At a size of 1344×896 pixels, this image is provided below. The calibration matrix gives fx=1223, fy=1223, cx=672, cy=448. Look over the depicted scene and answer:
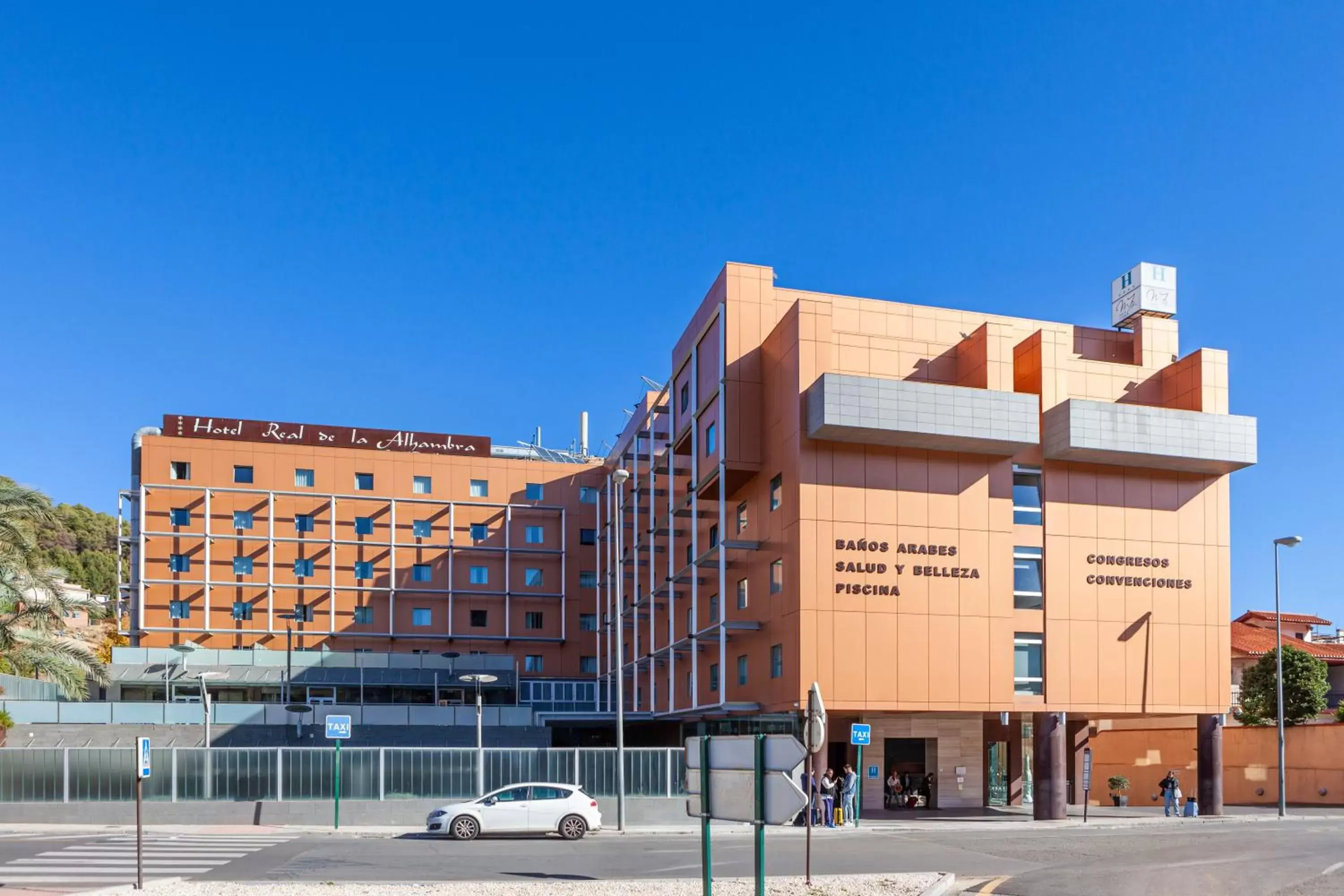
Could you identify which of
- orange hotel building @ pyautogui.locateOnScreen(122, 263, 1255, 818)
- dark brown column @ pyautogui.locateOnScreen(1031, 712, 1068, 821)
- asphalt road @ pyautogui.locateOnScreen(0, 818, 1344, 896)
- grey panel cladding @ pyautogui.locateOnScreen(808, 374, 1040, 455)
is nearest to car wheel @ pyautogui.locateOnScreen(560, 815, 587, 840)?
asphalt road @ pyautogui.locateOnScreen(0, 818, 1344, 896)

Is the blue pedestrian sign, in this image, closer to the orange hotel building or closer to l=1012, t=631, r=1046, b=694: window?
the orange hotel building

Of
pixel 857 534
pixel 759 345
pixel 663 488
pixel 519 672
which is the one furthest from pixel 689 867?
pixel 519 672

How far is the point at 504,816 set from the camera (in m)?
30.8

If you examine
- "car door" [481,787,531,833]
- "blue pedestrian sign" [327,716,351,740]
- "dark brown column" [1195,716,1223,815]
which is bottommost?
"dark brown column" [1195,716,1223,815]

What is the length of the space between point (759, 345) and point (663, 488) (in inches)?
560

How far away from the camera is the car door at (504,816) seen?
101 feet

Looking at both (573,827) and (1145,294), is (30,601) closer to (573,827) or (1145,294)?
(573,827)

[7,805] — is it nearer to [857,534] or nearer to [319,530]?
→ [857,534]

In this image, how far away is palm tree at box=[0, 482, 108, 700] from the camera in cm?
3234

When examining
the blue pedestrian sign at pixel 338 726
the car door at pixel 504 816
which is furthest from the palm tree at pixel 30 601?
the car door at pixel 504 816

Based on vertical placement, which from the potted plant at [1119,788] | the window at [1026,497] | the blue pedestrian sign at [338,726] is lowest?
the potted plant at [1119,788]

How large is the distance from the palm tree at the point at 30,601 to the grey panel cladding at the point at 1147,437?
108 feet

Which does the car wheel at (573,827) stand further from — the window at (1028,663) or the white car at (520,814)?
the window at (1028,663)

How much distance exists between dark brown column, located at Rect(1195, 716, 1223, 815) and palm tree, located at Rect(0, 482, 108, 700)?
124ft
